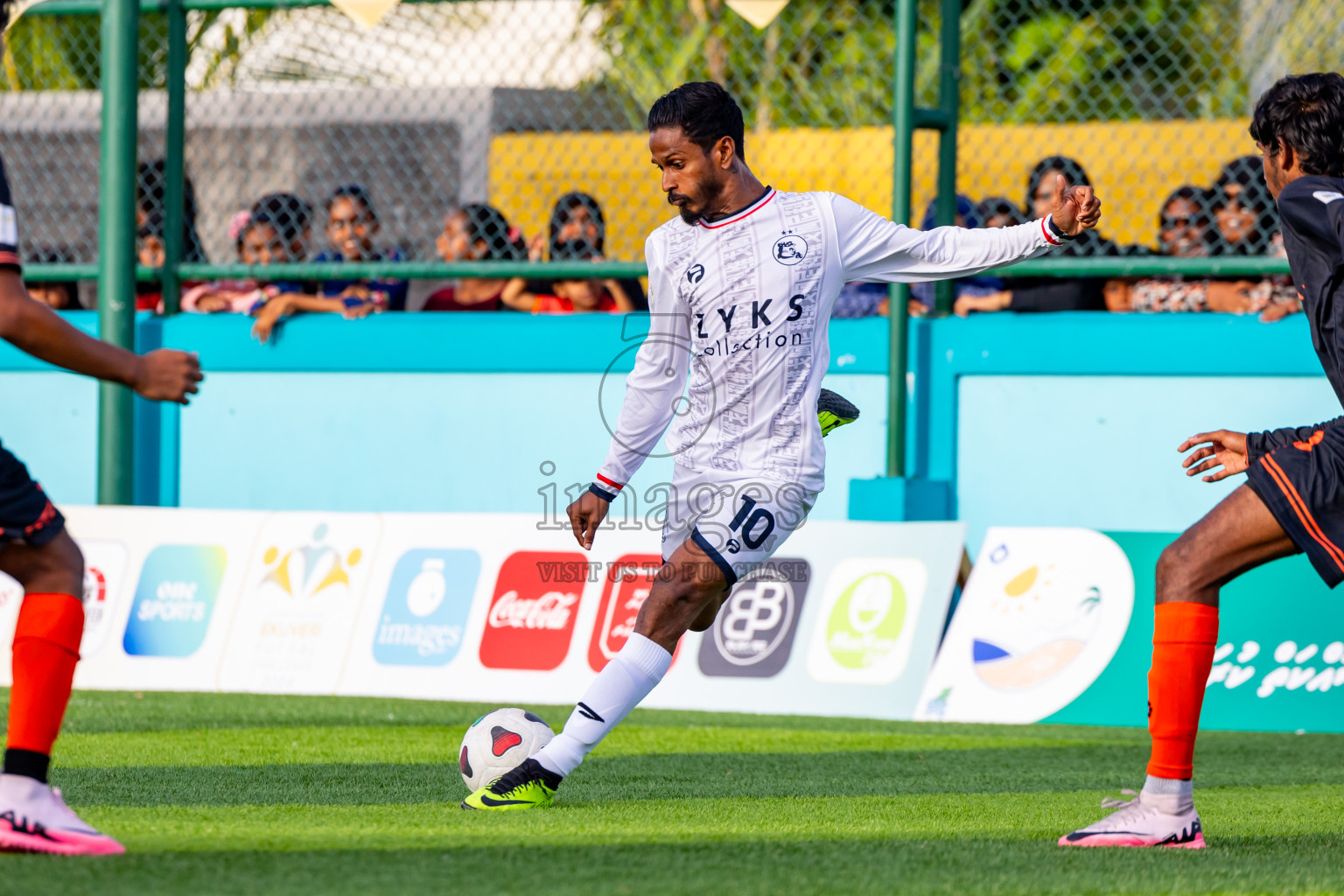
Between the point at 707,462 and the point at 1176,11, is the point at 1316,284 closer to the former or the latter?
the point at 707,462

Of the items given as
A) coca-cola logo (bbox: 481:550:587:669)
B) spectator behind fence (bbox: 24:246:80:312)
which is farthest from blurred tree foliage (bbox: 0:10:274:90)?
coca-cola logo (bbox: 481:550:587:669)

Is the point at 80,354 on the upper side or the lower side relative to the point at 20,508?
upper

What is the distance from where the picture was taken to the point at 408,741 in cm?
653

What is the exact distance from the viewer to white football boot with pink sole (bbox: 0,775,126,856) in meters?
3.66

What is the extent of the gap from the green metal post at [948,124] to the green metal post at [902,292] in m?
0.29

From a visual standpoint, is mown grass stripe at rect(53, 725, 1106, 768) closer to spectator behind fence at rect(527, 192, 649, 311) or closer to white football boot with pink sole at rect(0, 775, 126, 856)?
white football boot with pink sole at rect(0, 775, 126, 856)

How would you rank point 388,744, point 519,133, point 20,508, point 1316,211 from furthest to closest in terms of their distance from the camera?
point 519,133 < point 388,744 < point 1316,211 < point 20,508

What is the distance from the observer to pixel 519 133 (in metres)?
12.3

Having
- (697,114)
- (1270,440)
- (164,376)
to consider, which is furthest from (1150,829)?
(164,376)

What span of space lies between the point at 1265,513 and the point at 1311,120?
0.98 m

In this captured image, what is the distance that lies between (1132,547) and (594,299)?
11.5 feet

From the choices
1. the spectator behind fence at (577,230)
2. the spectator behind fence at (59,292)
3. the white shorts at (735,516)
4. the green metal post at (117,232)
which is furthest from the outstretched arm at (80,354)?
the spectator behind fence at (59,292)

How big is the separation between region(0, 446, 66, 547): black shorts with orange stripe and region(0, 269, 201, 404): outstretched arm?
0.28 m

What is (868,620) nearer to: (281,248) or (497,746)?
(497,746)
